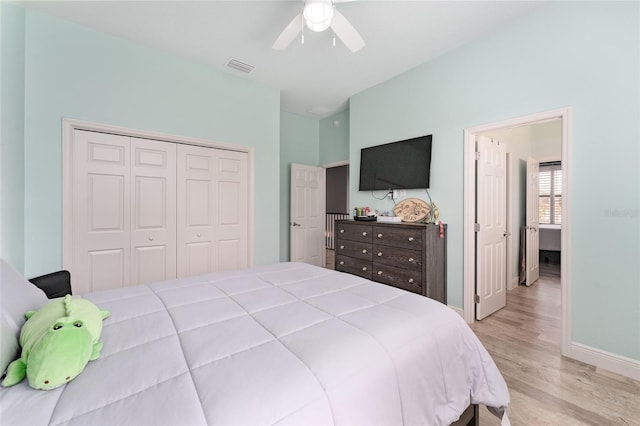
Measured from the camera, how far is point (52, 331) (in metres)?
0.76

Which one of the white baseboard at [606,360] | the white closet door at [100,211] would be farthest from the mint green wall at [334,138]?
the white baseboard at [606,360]

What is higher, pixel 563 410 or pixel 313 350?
pixel 313 350

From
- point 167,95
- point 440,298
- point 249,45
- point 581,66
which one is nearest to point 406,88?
point 581,66

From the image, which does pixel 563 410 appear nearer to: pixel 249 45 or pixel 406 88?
pixel 406 88

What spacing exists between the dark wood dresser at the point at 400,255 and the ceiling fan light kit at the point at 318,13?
1992 millimetres

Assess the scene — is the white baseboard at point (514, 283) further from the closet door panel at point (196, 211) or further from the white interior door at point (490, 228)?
the closet door panel at point (196, 211)

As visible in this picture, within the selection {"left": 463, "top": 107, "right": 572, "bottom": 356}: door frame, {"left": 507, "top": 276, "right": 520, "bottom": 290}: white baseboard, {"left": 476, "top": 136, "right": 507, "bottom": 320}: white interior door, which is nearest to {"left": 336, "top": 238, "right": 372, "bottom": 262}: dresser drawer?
{"left": 463, "top": 107, "right": 572, "bottom": 356}: door frame

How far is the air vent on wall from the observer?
122 inches

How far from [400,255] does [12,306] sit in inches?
109

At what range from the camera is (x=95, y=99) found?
2.57m

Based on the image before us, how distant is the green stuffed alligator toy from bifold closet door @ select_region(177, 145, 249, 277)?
237cm

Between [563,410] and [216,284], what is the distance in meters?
2.27

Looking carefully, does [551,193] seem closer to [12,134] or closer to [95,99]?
[95,99]

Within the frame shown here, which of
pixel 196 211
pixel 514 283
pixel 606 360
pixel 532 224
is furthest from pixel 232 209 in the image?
pixel 532 224
